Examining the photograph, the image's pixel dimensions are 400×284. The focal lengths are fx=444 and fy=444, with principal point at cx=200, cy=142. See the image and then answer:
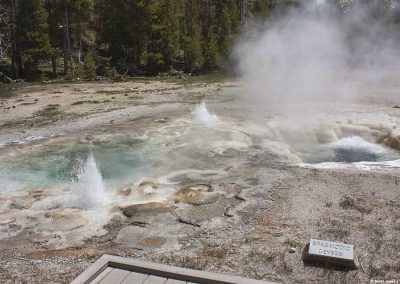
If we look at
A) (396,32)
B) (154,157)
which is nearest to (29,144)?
(154,157)

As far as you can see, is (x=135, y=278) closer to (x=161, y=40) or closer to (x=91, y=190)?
(x=91, y=190)

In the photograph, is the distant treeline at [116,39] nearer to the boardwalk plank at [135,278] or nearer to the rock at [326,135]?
the rock at [326,135]

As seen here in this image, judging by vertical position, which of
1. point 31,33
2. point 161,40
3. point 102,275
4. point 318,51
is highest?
point 31,33

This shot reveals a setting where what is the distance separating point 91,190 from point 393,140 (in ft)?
19.9

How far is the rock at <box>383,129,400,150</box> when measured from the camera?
8795 millimetres

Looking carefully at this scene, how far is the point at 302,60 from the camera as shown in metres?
14.4

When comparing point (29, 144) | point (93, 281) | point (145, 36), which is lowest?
point (29, 144)

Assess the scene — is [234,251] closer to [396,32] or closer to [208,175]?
[208,175]

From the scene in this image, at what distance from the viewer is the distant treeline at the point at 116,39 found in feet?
70.1

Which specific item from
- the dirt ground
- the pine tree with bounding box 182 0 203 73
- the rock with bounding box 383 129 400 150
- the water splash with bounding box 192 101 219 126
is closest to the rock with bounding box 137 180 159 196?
the dirt ground

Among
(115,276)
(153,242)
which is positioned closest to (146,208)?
(153,242)

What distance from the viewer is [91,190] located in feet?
20.3

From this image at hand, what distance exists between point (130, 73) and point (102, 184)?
18.2 meters

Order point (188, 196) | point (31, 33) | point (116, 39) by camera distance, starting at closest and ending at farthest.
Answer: point (188, 196) → point (31, 33) → point (116, 39)
